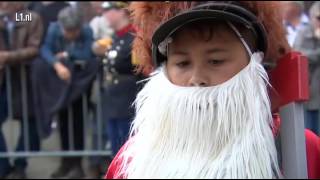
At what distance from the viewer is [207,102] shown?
142cm

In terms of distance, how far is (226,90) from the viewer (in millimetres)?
1432

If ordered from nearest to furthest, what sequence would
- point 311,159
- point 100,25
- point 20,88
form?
point 311,159 < point 100,25 < point 20,88

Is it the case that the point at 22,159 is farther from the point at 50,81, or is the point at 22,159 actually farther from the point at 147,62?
the point at 147,62

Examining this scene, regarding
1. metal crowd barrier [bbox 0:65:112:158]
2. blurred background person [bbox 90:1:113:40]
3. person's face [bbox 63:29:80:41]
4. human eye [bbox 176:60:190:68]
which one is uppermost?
blurred background person [bbox 90:1:113:40]

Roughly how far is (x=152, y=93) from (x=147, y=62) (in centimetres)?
21

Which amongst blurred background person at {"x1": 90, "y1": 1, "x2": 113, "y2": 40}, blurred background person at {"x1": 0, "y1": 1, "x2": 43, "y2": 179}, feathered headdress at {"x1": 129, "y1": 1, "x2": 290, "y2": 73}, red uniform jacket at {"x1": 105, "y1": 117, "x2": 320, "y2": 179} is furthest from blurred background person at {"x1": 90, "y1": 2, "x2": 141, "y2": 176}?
red uniform jacket at {"x1": 105, "y1": 117, "x2": 320, "y2": 179}

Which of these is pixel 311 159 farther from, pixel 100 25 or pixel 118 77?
pixel 100 25

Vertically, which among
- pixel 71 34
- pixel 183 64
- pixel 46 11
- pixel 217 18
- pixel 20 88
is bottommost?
pixel 20 88

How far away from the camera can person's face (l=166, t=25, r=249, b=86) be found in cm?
146

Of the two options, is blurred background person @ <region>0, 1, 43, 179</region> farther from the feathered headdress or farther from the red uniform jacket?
the red uniform jacket

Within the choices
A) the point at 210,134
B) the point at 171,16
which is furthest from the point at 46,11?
the point at 210,134

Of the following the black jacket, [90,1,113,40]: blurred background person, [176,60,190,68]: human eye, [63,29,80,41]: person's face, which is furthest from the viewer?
[90,1,113,40]: blurred background person

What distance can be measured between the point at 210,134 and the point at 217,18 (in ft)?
0.88

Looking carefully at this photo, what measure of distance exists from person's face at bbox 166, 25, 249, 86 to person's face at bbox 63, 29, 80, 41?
3.12m
